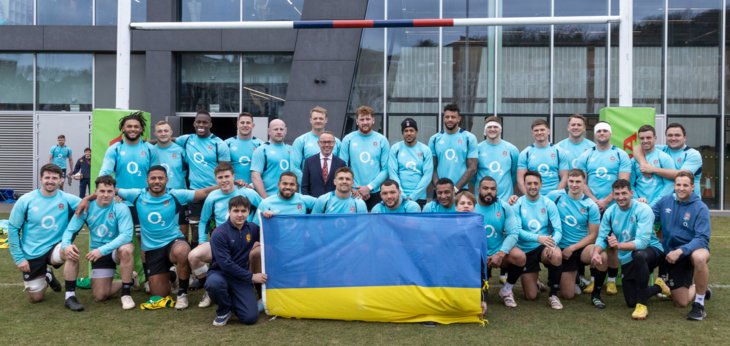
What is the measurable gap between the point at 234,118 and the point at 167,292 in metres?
9.67

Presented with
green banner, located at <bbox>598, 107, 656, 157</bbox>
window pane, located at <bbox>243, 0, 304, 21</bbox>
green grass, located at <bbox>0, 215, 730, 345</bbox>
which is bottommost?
green grass, located at <bbox>0, 215, 730, 345</bbox>

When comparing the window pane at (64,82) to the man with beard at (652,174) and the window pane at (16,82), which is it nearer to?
the window pane at (16,82)

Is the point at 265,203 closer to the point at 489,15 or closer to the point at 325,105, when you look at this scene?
the point at 325,105

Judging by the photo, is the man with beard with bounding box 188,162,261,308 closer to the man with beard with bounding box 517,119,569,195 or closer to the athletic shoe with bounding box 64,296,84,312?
the athletic shoe with bounding box 64,296,84,312

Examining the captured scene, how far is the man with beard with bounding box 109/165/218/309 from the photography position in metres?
5.72

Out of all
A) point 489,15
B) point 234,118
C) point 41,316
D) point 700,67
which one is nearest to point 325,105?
point 234,118

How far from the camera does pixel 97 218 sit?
5.85m

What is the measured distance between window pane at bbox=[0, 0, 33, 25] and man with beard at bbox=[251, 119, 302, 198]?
11995 mm

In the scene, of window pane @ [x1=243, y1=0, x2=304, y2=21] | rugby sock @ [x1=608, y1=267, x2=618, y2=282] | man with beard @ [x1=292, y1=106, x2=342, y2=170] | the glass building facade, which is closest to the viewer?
rugby sock @ [x1=608, y1=267, x2=618, y2=282]

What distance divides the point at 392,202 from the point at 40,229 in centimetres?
317

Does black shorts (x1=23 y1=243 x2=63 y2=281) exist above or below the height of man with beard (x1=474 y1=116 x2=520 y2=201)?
below

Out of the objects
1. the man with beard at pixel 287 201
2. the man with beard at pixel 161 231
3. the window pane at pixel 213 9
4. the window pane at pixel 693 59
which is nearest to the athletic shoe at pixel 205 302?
the man with beard at pixel 161 231

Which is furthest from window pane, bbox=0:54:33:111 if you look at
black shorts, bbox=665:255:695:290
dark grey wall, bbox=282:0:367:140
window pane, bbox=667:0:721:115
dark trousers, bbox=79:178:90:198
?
black shorts, bbox=665:255:695:290

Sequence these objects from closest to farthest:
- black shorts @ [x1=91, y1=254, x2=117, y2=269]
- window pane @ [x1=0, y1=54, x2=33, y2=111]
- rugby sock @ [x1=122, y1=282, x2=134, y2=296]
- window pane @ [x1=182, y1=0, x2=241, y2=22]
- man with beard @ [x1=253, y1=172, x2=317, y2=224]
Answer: man with beard @ [x1=253, y1=172, x2=317, y2=224]
rugby sock @ [x1=122, y1=282, x2=134, y2=296]
black shorts @ [x1=91, y1=254, x2=117, y2=269]
window pane @ [x1=182, y1=0, x2=241, y2=22]
window pane @ [x1=0, y1=54, x2=33, y2=111]
